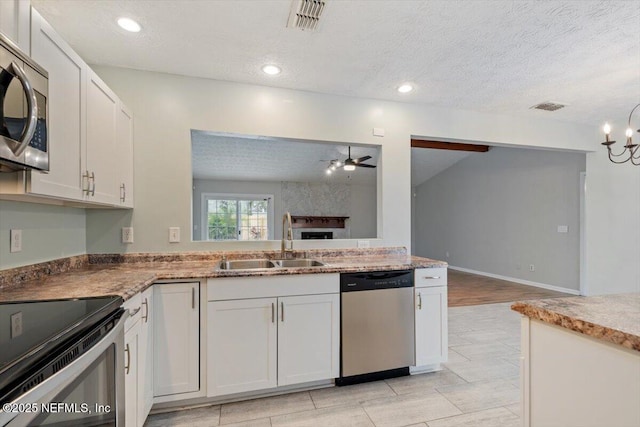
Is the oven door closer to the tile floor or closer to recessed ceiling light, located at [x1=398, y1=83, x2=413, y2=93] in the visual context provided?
the tile floor

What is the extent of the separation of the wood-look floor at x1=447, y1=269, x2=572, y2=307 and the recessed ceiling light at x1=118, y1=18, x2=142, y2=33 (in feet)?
15.8

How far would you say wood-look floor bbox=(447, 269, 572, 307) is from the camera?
485cm

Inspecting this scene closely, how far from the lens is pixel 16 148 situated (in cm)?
108

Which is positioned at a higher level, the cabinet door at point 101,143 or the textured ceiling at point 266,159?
the textured ceiling at point 266,159

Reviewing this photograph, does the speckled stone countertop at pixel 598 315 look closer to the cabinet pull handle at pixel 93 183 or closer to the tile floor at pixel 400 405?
the tile floor at pixel 400 405

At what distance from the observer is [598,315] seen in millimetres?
919

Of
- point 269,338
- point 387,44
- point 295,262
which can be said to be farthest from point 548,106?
point 269,338

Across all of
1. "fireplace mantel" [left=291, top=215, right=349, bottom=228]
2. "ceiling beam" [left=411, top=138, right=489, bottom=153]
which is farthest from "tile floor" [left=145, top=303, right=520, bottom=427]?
"fireplace mantel" [left=291, top=215, right=349, bottom=228]

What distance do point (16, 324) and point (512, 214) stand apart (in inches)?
284

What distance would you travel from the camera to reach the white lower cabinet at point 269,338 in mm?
2027

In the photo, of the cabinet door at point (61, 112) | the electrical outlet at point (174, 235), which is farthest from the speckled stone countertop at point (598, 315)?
the electrical outlet at point (174, 235)

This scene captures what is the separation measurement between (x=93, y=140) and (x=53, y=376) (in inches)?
56.7

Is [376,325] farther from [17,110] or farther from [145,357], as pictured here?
[17,110]

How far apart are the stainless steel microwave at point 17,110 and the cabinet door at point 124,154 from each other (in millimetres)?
970
